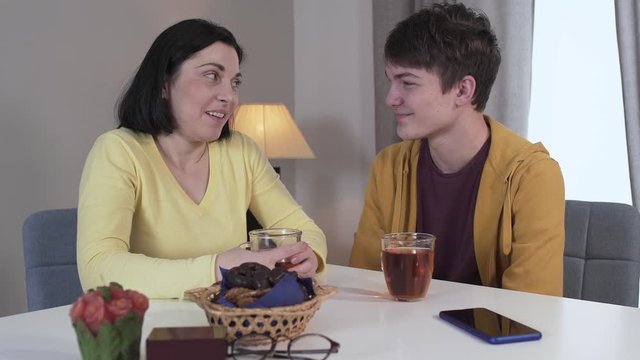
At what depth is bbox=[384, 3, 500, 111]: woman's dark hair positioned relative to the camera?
180cm

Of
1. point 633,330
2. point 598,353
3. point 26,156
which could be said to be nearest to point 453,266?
point 633,330

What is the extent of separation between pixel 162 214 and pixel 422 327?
0.67 meters

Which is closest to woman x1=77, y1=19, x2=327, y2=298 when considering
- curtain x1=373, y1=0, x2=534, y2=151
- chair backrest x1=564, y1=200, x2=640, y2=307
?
chair backrest x1=564, y1=200, x2=640, y2=307

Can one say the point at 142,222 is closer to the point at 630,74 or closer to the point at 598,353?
the point at 598,353

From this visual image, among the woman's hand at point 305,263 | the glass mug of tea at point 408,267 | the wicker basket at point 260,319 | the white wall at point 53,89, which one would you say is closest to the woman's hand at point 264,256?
the woman's hand at point 305,263

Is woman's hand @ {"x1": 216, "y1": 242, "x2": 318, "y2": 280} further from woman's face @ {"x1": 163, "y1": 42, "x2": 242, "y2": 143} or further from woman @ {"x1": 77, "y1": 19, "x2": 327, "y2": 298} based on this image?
woman's face @ {"x1": 163, "y1": 42, "x2": 242, "y2": 143}

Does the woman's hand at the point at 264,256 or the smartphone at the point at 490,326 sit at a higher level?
the woman's hand at the point at 264,256

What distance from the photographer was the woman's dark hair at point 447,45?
180 centimetres

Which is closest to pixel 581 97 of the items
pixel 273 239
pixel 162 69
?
pixel 162 69

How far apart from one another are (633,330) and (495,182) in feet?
2.31

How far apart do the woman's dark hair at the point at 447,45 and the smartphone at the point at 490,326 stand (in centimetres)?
84

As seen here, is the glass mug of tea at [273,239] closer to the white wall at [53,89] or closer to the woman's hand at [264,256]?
the woman's hand at [264,256]

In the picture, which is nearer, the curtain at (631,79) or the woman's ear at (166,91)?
the woman's ear at (166,91)

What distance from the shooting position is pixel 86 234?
52.5 inches
